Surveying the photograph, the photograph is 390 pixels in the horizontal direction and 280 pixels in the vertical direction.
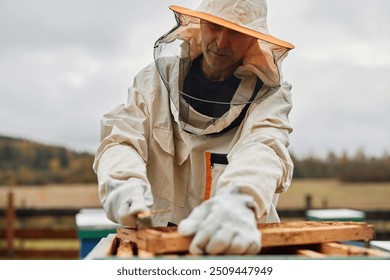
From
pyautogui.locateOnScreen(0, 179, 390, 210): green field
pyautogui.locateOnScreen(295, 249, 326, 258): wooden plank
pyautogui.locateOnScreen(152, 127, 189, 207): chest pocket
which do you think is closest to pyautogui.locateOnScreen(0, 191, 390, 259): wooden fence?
Result: pyautogui.locateOnScreen(0, 179, 390, 210): green field

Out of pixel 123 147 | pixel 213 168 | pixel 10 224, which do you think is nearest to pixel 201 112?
pixel 213 168

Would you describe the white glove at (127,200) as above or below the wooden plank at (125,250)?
above

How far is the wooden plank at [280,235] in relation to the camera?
1327mm

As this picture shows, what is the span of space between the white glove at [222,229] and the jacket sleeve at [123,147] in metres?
0.34

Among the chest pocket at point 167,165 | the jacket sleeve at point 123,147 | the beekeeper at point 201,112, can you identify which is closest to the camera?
the jacket sleeve at point 123,147

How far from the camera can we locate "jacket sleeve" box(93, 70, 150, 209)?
173 cm

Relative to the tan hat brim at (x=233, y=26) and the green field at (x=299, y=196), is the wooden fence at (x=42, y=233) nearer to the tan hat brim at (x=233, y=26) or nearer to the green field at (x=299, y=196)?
the green field at (x=299, y=196)

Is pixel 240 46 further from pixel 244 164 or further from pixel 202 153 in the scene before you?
pixel 244 164

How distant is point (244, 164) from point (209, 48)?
24.3 inches

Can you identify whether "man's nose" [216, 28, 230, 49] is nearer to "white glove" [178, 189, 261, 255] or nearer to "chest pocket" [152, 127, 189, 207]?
"chest pocket" [152, 127, 189, 207]

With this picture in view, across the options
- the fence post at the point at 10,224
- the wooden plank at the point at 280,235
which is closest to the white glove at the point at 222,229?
the wooden plank at the point at 280,235
